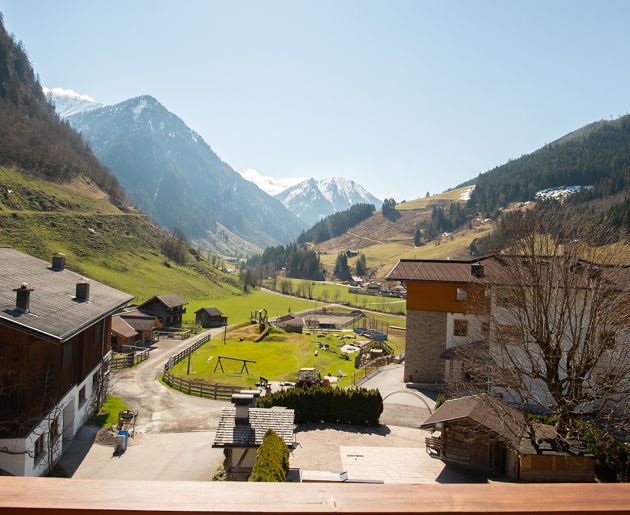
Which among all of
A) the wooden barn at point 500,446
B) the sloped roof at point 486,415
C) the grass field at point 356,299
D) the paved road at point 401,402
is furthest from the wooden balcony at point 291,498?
the grass field at point 356,299

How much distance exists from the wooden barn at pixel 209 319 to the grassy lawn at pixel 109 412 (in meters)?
55.2

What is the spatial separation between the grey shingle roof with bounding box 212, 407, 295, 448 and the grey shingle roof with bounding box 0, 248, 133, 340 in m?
9.00

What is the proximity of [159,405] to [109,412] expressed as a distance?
179 inches

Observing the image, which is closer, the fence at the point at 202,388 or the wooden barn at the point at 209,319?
the fence at the point at 202,388

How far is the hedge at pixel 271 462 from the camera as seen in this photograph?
712 inches

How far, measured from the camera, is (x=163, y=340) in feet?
243

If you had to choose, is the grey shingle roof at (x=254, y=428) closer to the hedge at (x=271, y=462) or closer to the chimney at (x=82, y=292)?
the hedge at (x=271, y=462)

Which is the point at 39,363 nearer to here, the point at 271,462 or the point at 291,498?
the point at 271,462

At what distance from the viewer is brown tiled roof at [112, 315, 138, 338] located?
6088cm

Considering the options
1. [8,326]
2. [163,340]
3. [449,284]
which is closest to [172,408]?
[8,326]

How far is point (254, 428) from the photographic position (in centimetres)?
2573

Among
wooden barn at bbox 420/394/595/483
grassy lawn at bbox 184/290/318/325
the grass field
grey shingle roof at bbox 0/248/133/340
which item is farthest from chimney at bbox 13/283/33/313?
the grass field

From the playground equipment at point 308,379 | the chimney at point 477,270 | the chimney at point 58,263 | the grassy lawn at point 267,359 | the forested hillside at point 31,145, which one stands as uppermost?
the forested hillside at point 31,145

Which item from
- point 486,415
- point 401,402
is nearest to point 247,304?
point 401,402
